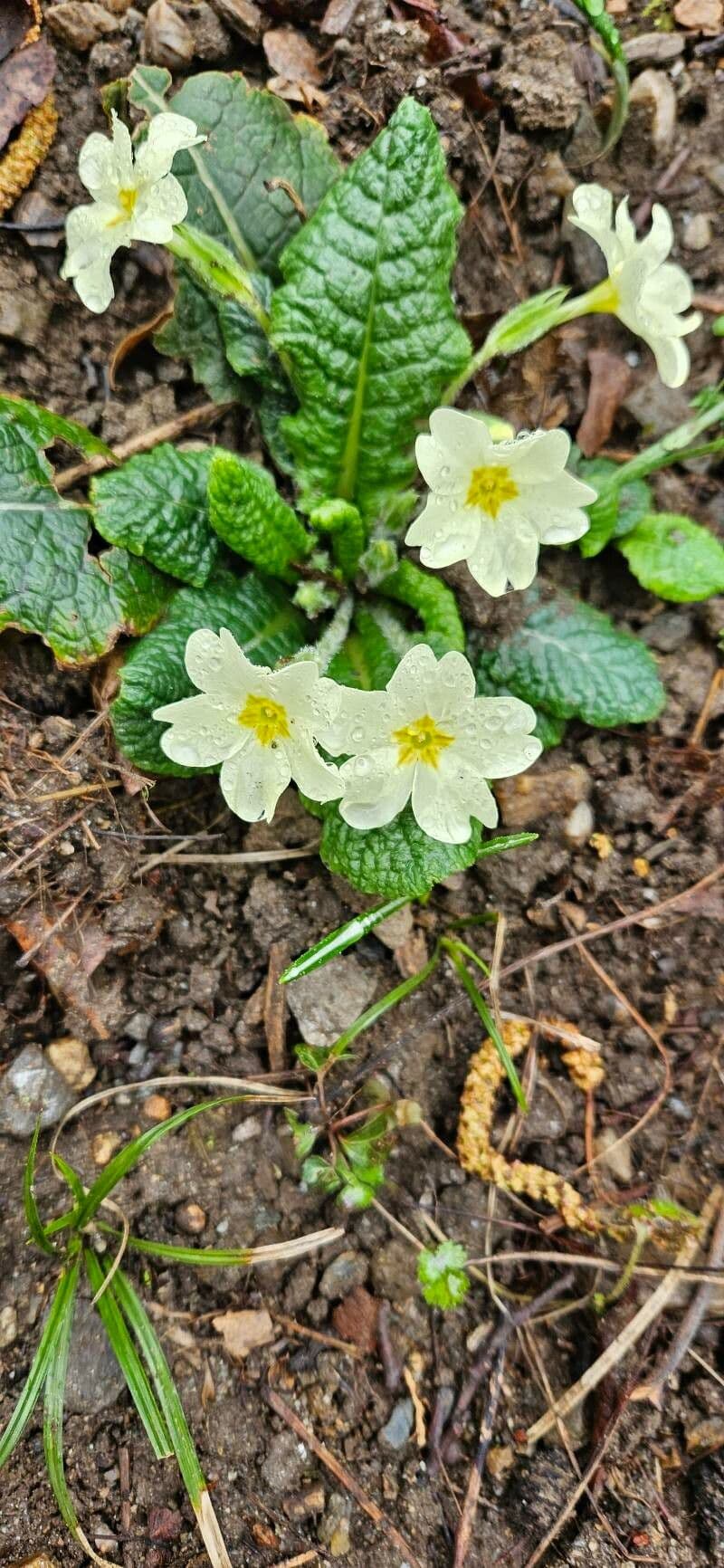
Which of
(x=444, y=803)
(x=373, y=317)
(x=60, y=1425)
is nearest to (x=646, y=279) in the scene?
(x=373, y=317)

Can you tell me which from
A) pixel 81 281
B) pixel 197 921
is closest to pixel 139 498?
pixel 81 281

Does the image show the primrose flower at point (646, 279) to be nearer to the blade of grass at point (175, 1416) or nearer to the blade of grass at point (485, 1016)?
the blade of grass at point (485, 1016)

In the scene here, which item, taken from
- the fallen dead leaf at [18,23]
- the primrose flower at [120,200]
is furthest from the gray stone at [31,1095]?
the fallen dead leaf at [18,23]

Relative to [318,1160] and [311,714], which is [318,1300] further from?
[311,714]

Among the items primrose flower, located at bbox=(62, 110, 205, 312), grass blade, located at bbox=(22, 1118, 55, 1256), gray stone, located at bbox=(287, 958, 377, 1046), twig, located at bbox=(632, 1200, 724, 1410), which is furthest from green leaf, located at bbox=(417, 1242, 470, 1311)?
primrose flower, located at bbox=(62, 110, 205, 312)

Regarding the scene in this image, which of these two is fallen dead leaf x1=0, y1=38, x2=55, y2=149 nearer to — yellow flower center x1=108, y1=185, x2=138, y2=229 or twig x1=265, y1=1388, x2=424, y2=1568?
yellow flower center x1=108, y1=185, x2=138, y2=229
